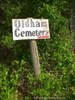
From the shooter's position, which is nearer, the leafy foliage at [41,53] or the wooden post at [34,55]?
the leafy foliage at [41,53]

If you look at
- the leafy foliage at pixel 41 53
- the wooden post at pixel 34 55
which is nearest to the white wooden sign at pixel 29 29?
the wooden post at pixel 34 55

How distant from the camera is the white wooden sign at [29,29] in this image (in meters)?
4.68

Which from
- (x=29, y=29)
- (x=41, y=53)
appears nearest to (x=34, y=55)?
(x=29, y=29)

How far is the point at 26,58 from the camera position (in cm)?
537

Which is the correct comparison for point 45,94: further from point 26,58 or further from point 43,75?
point 26,58

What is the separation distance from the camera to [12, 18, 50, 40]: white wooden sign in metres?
4.68

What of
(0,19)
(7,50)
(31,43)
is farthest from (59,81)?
(0,19)

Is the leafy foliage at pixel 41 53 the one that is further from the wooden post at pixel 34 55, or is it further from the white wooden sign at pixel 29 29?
the white wooden sign at pixel 29 29

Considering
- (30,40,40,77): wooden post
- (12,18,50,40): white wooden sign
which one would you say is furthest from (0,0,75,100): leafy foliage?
(12,18,50,40): white wooden sign

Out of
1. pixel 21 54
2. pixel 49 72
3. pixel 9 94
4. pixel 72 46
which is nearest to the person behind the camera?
pixel 9 94

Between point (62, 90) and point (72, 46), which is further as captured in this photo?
point (72, 46)

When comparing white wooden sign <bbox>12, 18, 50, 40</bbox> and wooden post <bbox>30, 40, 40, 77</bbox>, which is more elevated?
white wooden sign <bbox>12, 18, 50, 40</bbox>

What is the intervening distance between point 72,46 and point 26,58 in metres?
1.26

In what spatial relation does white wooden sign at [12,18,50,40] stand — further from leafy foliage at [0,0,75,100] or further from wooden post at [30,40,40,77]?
leafy foliage at [0,0,75,100]
